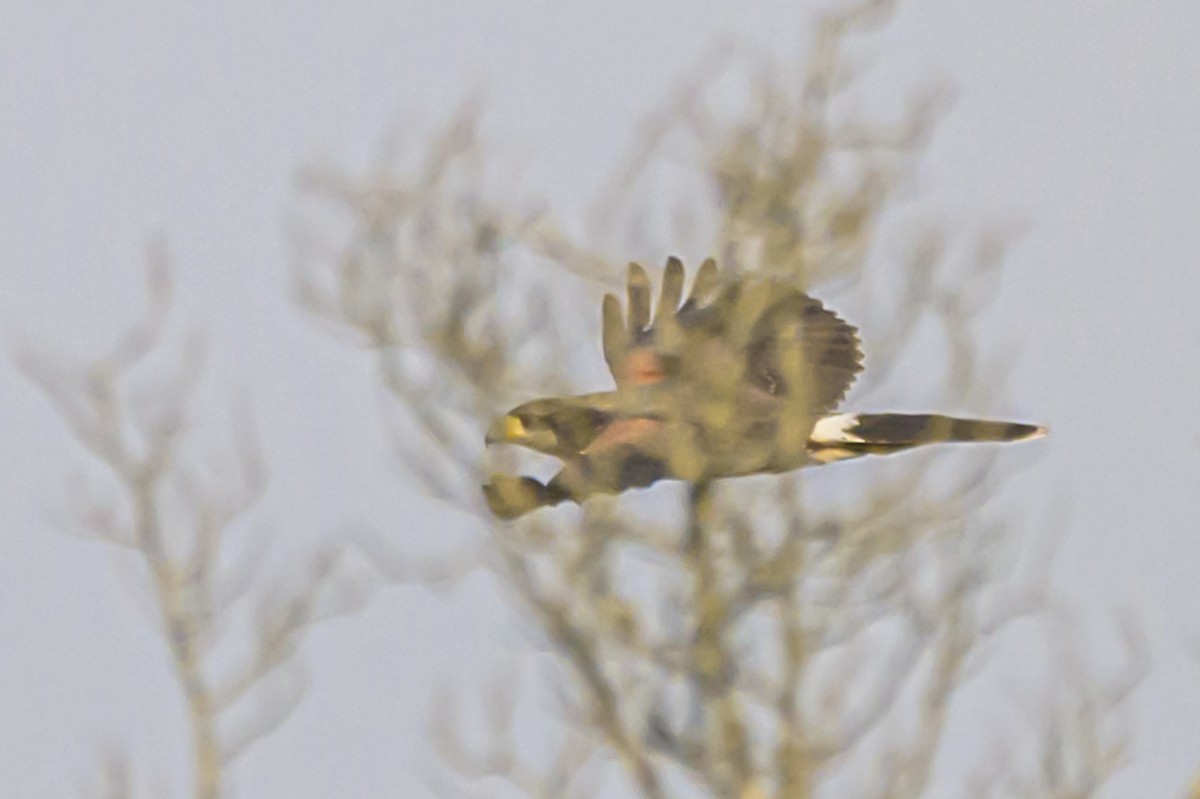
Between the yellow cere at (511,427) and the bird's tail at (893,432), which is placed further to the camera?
the bird's tail at (893,432)

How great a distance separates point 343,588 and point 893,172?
265cm

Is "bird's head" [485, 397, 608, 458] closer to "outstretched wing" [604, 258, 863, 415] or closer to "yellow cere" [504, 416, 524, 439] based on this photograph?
"yellow cere" [504, 416, 524, 439]

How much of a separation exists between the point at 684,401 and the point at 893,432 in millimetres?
818

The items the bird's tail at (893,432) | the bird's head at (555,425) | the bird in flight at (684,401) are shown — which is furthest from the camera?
the bird's tail at (893,432)

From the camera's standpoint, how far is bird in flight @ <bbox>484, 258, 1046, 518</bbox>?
17.5 feet

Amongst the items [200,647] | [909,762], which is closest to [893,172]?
[909,762]

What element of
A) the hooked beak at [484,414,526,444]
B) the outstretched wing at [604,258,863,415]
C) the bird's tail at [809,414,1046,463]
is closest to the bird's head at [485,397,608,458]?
the hooked beak at [484,414,526,444]

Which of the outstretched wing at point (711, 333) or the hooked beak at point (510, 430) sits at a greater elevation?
the outstretched wing at point (711, 333)

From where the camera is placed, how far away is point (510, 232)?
7207 millimetres

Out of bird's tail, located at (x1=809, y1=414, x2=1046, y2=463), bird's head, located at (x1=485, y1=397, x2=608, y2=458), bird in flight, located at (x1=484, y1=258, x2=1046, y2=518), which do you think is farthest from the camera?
bird's tail, located at (x1=809, y1=414, x2=1046, y2=463)

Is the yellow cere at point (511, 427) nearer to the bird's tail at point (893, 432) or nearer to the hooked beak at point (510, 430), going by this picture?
the hooked beak at point (510, 430)

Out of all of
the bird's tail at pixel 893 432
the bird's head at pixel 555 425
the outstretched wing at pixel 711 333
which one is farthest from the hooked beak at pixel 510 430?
the bird's tail at pixel 893 432

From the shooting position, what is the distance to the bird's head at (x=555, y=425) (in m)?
5.49

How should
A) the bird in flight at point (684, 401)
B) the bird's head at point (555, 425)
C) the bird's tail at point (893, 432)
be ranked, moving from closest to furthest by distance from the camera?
the bird in flight at point (684, 401), the bird's head at point (555, 425), the bird's tail at point (893, 432)
